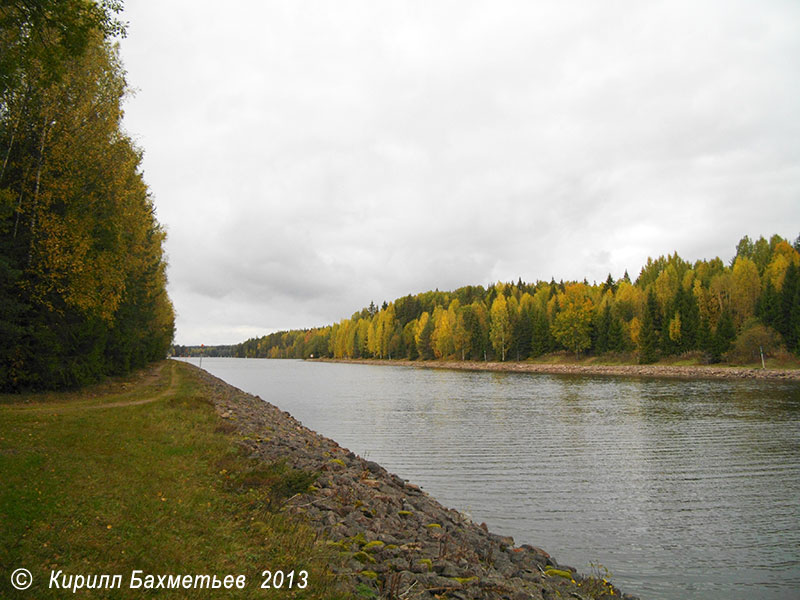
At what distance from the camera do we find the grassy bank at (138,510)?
6.56 meters

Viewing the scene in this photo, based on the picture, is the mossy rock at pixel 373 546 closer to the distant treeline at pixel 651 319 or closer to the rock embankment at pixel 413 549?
the rock embankment at pixel 413 549

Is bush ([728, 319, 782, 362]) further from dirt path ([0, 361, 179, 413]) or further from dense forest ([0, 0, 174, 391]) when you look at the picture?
dense forest ([0, 0, 174, 391])

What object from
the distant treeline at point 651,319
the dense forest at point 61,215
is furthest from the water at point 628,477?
the distant treeline at point 651,319

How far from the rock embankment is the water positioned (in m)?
2.08

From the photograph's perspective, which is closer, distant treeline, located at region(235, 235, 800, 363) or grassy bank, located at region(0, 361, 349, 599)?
grassy bank, located at region(0, 361, 349, 599)

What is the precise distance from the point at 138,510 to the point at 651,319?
9873 centimetres

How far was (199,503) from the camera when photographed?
9.47m

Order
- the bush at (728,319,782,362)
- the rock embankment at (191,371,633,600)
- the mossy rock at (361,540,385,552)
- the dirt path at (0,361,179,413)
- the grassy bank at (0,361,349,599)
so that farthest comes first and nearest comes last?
the bush at (728,319,782,362) < the dirt path at (0,361,179,413) < the mossy rock at (361,540,385,552) < the rock embankment at (191,371,633,600) < the grassy bank at (0,361,349,599)

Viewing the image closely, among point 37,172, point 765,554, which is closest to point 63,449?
point 37,172

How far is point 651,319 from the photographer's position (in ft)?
299

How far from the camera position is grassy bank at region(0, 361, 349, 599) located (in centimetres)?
656

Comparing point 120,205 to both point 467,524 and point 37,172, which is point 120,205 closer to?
point 37,172

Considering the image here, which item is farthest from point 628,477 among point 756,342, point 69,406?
point 756,342

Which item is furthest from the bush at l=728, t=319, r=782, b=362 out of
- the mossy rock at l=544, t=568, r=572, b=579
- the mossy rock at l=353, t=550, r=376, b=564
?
the mossy rock at l=353, t=550, r=376, b=564
